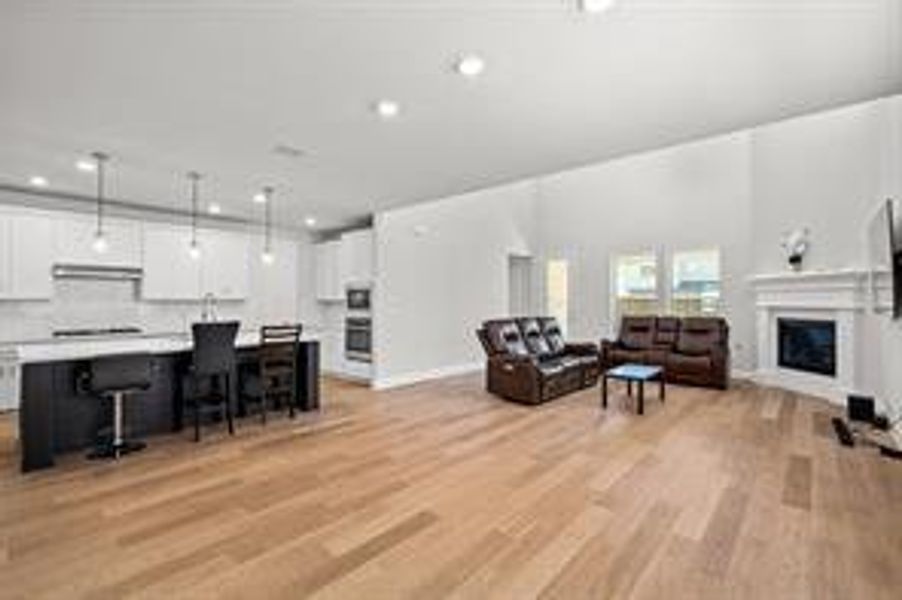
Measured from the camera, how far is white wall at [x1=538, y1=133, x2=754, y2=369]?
7051 millimetres

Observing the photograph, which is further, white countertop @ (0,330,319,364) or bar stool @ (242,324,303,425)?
bar stool @ (242,324,303,425)

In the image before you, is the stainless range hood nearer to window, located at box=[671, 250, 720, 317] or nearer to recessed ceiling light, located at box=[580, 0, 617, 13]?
recessed ceiling light, located at box=[580, 0, 617, 13]

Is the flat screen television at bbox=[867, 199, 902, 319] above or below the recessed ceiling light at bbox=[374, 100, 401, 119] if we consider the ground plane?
below

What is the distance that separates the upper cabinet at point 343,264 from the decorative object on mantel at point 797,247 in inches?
228

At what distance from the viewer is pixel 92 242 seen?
5.66 metres

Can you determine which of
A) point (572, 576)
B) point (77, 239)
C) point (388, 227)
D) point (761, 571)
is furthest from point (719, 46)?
point (77, 239)

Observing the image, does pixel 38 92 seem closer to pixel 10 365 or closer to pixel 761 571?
pixel 10 365

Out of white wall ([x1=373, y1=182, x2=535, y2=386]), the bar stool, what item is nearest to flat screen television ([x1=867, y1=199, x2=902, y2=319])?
white wall ([x1=373, y1=182, x2=535, y2=386])

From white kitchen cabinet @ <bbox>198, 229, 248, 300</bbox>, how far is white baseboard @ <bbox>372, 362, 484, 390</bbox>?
2.69 m

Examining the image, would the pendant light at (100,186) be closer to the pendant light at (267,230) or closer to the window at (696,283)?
the pendant light at (267,230)

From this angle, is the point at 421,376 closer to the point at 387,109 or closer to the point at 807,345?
the point at 387,109

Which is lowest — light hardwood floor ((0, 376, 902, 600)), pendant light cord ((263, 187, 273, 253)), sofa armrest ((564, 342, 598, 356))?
light hardwood floor ((0, 376, 902, 600))

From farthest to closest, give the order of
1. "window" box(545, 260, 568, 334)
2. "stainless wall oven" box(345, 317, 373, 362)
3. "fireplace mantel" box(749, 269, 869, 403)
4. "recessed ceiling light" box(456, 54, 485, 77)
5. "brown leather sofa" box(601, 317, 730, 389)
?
"window" box(545, 260, 568, 334)
"stainless wall oven" box(345, 317, 373, 362)
"brown leather sofa" box(601, 317, 730, 389)
"fireplace mantel" box(749, 269, 869, 403)
"recessed ceiling light" box(456, 54, 485, 77)

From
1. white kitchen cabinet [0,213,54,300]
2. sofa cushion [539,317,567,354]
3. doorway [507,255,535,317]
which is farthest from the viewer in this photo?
doorway [507,255,535,317]
